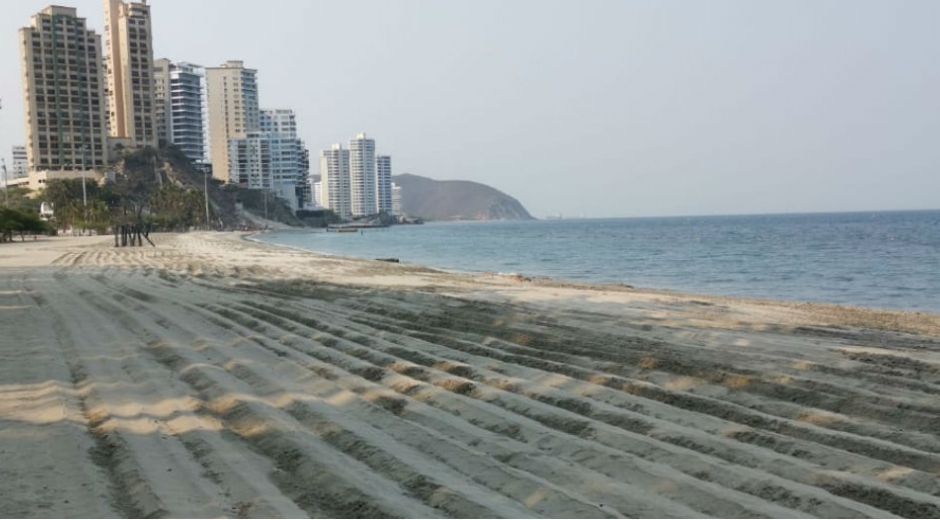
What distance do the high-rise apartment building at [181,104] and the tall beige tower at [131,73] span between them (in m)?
19.3

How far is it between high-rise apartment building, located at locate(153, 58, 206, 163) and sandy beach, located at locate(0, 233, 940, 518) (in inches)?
6702

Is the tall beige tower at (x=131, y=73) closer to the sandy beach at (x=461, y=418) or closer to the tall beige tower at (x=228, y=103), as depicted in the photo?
the tall beige tower at (x=228, y=103)

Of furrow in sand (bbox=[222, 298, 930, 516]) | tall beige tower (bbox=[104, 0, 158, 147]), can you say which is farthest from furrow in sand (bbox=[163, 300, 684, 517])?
tall beige tower (bbox=[104, 0, 158, 147])

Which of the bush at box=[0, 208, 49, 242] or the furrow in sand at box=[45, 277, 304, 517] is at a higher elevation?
the bush at box=[0, 208, 49, 242]

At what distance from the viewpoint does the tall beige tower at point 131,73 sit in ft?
454

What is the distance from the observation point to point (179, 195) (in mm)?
110875

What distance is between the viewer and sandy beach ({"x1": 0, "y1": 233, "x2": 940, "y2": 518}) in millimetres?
3513

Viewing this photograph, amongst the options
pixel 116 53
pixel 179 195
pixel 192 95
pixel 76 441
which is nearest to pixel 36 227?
pixel 179 195

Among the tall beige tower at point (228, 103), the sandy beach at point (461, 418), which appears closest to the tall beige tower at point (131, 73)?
the tall beige tower at point (228, 103)

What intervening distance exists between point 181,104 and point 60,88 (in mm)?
46040

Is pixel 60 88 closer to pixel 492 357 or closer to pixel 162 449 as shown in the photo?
pixel 492 357

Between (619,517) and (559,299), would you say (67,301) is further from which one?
(619,517)

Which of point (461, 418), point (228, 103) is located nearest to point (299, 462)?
point (461, 418)

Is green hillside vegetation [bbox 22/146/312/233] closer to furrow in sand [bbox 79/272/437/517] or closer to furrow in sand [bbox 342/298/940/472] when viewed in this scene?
furrow in sand [bbox 342/298/940/472]
